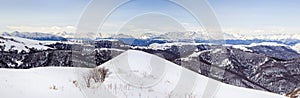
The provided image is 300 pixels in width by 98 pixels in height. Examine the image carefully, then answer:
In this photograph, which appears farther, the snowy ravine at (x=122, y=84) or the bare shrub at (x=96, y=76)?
the bare shrub at (x=96, y=76)

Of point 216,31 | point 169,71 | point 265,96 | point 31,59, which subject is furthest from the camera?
point 31,59

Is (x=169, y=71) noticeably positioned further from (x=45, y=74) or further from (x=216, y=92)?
(x=45, y=74)

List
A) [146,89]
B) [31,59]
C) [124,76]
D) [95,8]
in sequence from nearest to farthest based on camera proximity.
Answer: [95,8], [146,89], [124,76], [31,59]

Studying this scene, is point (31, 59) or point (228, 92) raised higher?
point (228, 92)

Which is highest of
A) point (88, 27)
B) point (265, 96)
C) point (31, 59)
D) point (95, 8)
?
point (95, 8)

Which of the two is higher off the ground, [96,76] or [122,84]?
[96,76]

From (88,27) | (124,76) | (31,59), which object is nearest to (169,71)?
(124,76)

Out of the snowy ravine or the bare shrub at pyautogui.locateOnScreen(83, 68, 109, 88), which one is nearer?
the snowy ravine

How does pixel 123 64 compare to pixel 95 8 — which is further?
pixel 123 64
